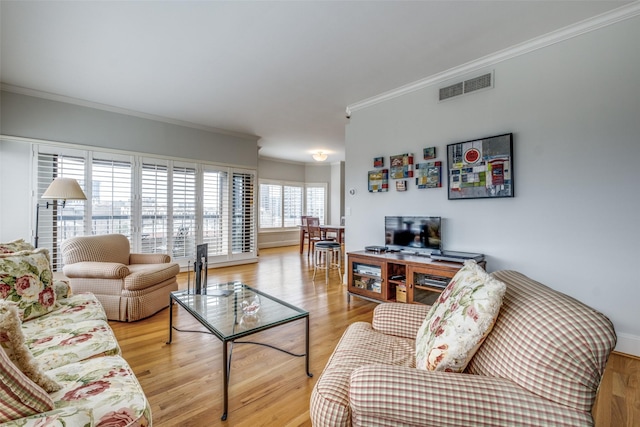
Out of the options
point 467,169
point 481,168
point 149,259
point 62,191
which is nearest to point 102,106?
point 62,191

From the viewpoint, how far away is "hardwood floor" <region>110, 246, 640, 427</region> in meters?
1.57

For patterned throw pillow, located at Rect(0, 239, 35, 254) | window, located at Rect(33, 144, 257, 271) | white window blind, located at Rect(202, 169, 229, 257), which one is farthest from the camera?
white window blind, located at Rect(202, 169, 229, 257)

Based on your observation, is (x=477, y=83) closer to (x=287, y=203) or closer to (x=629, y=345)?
(x=629, y=345)

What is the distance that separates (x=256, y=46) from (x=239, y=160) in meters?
3.30

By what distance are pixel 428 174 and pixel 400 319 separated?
2079 millimetres

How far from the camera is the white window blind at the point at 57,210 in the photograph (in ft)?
12.2

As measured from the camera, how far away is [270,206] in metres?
8.27

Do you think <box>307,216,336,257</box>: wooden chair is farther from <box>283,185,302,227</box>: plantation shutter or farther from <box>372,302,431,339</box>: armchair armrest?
<box>372,302,431,339</box>: armchair armrest

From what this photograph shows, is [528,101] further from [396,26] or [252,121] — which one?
[252,121]

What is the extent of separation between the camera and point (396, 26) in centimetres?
236

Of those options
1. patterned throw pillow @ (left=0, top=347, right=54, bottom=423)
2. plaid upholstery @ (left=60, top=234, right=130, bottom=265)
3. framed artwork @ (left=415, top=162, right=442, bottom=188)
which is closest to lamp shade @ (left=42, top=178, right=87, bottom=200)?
plaid upholstery @ (left=60, top=234, right=130, bottom=265)

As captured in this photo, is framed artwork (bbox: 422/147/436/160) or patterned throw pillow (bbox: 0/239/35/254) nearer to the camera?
patterned throw pillow (bbox: 0/239/35/254)

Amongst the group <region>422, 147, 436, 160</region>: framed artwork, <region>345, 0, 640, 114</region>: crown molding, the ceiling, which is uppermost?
the ceiling

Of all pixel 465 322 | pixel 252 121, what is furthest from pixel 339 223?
Result: pixel 465 322
